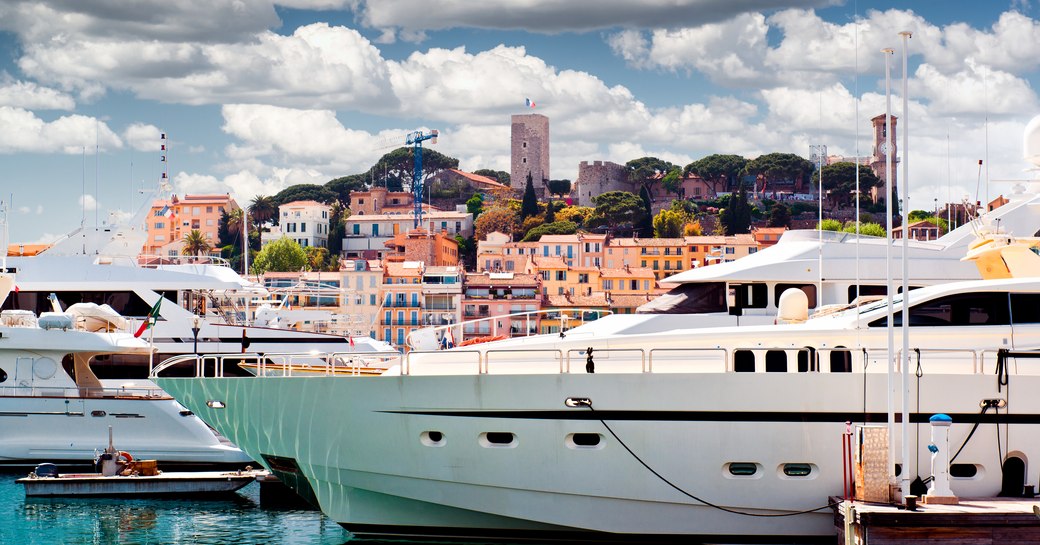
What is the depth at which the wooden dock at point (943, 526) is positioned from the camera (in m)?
11.8

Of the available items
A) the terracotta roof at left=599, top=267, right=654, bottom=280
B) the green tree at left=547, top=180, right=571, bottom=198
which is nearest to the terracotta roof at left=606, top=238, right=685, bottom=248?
the terracotta roof at left=599, top=267, right=654, bottom=280

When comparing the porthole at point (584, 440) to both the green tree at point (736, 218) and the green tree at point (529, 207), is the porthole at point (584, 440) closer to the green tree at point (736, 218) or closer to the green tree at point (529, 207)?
the green tree at point (736, 218)

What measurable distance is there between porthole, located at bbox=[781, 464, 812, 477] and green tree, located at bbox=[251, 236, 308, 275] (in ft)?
250

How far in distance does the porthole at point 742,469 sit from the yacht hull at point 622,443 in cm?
6

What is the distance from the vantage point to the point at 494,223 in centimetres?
11106

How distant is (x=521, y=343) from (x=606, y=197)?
329ft

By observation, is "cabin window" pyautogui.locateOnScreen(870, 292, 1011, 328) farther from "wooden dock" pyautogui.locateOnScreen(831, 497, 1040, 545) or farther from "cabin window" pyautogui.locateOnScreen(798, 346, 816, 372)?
"wooden dock" pyautogui.locateOnScreen(831, 497, 1040, 545)

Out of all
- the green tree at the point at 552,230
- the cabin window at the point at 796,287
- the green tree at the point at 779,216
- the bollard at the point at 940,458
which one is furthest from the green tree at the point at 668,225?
the bollard at the point at 940,458

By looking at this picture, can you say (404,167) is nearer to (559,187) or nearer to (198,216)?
(559,187)

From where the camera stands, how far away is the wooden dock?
11.8 meters

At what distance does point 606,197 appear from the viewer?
115 metres

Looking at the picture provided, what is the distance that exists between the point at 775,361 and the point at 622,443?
190cm

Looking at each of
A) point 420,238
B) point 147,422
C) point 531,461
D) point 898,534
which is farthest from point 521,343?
point 420,238

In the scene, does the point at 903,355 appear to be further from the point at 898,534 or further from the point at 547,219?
the point at 547,219
